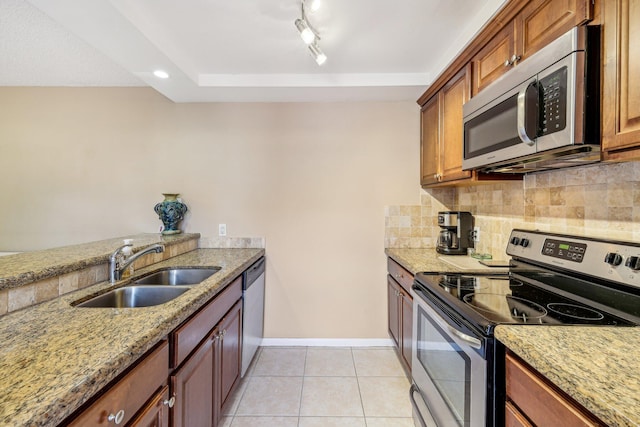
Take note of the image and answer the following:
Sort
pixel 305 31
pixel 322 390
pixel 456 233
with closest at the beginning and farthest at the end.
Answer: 1. pixel 305 31
2. pixel 322 390
3. pixel 456 233

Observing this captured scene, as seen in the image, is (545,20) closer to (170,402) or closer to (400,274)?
(400,274)

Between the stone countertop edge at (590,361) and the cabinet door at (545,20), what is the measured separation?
1.05 m

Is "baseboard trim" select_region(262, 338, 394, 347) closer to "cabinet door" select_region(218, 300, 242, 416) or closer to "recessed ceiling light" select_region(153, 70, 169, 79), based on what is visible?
"cabinet door" select_region(218, 300, 242, 416)

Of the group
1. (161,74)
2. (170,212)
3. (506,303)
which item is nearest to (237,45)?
(161,74)

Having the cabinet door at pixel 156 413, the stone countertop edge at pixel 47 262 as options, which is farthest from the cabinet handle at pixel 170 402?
the stone countertop edge at pixel 47 262

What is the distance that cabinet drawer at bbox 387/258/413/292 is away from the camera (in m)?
1.92

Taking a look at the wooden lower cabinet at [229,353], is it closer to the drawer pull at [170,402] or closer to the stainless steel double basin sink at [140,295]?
the stainless steel double basin sink at [140,295]

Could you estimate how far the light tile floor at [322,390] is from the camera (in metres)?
1.71

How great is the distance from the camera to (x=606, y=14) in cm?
91

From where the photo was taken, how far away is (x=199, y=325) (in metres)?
1.27

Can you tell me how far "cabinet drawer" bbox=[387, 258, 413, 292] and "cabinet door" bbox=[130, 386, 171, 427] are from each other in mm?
1463

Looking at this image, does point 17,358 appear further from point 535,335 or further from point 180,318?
point 535,335

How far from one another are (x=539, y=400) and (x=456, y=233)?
1.63m

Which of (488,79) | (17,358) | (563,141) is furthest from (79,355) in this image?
(488,79)
